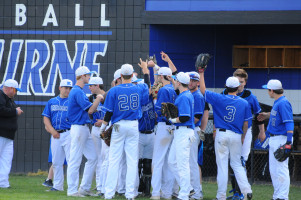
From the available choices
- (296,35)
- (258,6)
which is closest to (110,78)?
(258,6)

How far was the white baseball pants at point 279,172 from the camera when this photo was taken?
10.4 metres

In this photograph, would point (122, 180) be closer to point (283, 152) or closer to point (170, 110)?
point (170, 110)

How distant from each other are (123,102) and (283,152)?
2527 millimetres

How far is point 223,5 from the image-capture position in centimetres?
1429

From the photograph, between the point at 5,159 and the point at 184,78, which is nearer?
the point at 184,78

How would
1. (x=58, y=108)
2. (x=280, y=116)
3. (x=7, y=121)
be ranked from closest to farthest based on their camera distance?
(x=280, y=116) < (x=58, y=108) < (x=7, y=121)

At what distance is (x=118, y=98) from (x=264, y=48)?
6.61 metres

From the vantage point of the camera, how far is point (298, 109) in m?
15.7

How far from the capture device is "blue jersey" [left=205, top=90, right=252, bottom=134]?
34.8 ft

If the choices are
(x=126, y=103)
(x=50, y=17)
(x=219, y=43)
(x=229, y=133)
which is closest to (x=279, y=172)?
(x=229, y=133)

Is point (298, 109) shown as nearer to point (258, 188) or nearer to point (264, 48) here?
point (264, 48)

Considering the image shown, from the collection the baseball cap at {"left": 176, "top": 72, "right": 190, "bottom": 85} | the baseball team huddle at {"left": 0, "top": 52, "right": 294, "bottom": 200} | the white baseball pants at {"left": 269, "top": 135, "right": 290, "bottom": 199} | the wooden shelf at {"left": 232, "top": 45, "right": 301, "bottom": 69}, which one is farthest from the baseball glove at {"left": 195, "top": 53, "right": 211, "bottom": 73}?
the wooden shelf at {"left": 232, "top": 45, "right": 301, "bottom": 69}

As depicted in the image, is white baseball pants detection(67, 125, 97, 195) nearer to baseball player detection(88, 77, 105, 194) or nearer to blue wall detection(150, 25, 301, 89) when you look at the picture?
baseball player detection(88, 77, 105, 194)

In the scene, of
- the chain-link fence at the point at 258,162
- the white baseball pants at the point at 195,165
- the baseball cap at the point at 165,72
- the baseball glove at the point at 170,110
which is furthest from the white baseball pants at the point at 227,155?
the chain-link fence at the point at 258,162
